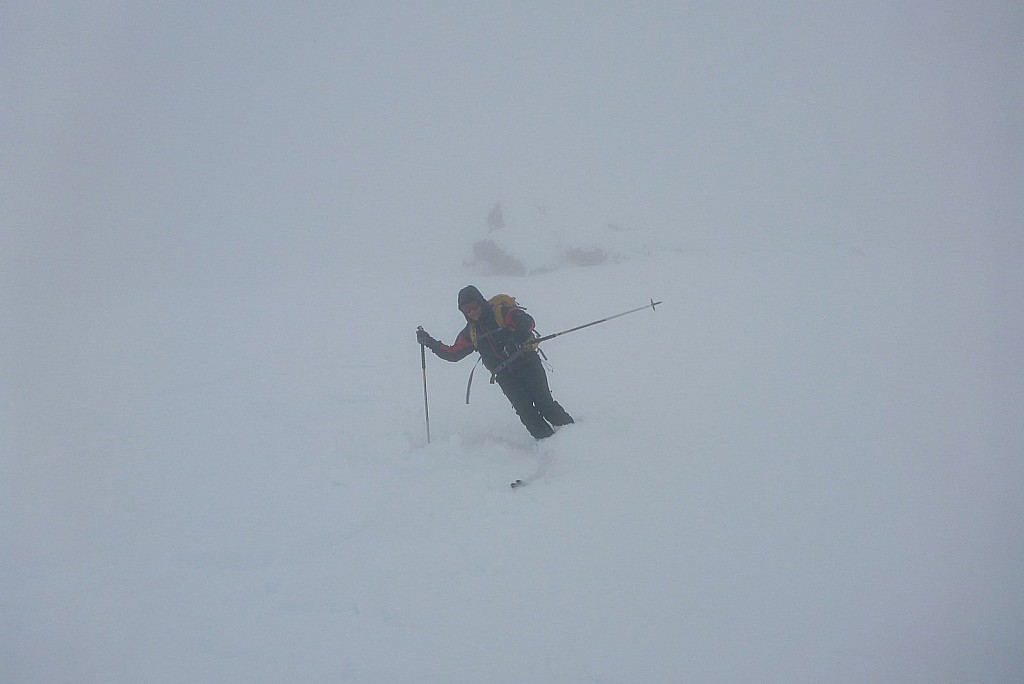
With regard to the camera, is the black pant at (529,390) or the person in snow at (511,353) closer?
the person in snow at (511,353)

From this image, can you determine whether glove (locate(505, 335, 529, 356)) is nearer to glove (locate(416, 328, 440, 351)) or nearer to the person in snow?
the person in snow

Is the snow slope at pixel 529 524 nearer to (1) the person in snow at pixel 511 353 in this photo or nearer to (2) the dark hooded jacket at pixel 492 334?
(1) the person in snow at pixel 511 353

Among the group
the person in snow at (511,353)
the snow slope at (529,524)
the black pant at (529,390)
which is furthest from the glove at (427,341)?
the snow slope at (529,524)

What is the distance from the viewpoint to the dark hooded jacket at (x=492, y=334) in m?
5.98

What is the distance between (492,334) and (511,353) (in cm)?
36

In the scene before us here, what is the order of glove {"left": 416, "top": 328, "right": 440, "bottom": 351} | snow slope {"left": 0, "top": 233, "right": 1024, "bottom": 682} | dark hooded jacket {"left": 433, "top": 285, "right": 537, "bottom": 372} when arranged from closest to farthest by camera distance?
snow slope {"left": 0, "top": 233, "right": 1024, "bottom": 682}
dark hooded jacket {"left": 433, "top": 285, "right": 537, "bottom": 372}
glove {"left": 416, "top": 328, "right": 440, "bottom": 351}

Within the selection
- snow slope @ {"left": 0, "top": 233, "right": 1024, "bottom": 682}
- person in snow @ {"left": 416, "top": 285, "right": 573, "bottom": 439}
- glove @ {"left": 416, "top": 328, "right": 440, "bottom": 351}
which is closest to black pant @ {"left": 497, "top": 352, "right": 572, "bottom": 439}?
person in snow @ {"left": 416, "top": 285, "right": 573, "bottom": 439}

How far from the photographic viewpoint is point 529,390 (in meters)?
6.17

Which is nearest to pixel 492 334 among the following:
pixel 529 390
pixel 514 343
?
pixel 514 343

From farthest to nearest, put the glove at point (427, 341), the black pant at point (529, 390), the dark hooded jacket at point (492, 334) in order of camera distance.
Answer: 1. the glove at point (427, 341)
2. the black pant at point (529, 390)
3. the dark hooded jacket at point (492, 334)

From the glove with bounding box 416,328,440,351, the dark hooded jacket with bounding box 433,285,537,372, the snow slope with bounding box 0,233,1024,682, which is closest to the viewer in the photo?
the snow slope with bounding box 0,233,1024,682

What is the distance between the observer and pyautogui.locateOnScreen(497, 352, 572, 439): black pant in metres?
6.12

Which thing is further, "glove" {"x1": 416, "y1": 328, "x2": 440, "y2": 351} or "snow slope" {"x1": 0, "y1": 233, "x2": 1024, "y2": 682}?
"glove" {"x1": 416, "y1": 328, "x2": 440, "y2": 351}

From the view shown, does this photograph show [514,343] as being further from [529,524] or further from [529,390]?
[529,524]
